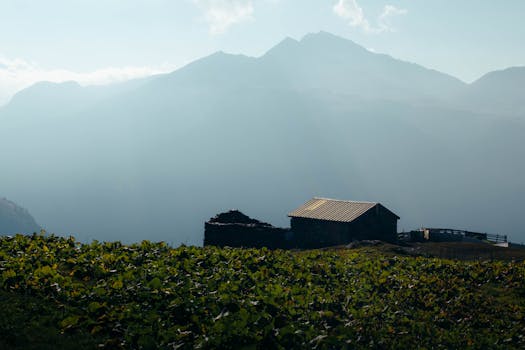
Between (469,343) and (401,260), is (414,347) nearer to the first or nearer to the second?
(469,343)

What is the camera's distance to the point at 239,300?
22516 mm

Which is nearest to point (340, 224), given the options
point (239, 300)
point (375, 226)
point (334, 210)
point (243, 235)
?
point (334, 210)

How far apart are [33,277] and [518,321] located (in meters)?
20.3

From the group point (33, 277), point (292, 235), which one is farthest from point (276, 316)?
point (292, 235)

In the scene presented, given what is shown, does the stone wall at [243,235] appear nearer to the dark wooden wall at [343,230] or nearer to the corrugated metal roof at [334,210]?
the dark wooden wall at [343,230]

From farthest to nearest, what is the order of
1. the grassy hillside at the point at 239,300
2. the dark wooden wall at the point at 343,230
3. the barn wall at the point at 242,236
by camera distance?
the dark wooden wall at the point at 343,230 < the barn wall at the point at 242,236 < the grassy hillside at the point at 239,300

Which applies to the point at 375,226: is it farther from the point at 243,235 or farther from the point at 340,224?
the point at 243,235

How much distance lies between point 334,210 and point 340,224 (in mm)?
3241

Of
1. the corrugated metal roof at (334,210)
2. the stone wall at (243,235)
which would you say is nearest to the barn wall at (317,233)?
the corrugated metal roof at (334,210)

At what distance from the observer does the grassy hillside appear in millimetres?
18297

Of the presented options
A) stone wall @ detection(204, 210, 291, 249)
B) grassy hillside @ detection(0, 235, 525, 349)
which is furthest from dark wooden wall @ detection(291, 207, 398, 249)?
grassy hillside @ detection(0, 235, 525, 349)

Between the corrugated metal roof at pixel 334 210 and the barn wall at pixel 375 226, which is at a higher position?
the corrugated metal roof at pixel 334 210

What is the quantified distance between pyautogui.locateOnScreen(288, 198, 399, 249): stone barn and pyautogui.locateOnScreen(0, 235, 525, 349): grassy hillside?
24456 millimetres

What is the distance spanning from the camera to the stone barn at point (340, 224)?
6003 centimetres
